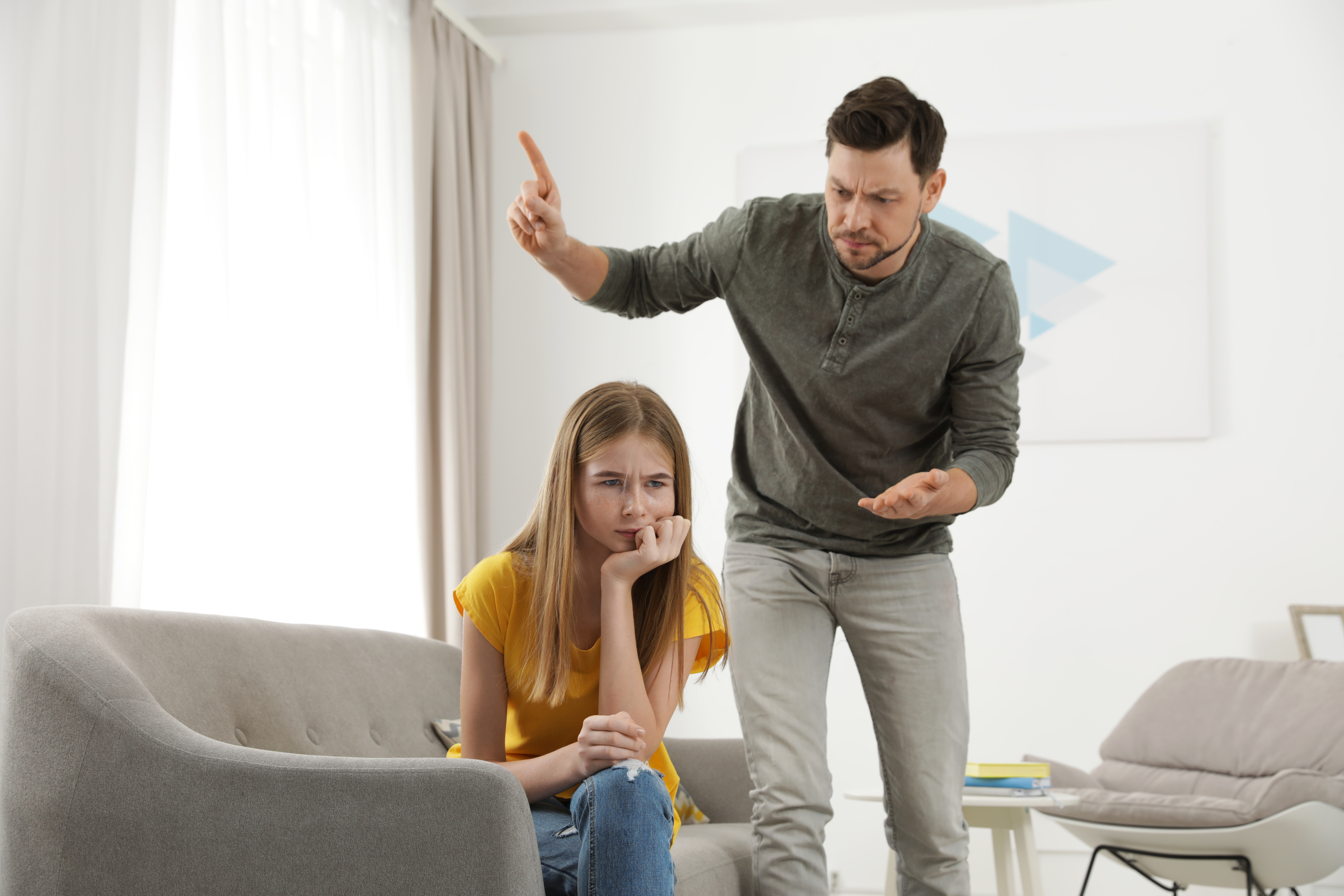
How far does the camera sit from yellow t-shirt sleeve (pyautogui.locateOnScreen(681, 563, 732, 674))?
5.43 ft

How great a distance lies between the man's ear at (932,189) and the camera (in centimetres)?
171

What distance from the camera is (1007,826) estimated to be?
2459 mm

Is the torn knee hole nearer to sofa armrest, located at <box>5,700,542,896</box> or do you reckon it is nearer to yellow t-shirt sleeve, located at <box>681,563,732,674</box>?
sofa armrest, located at <box>5,700,542,896</box>

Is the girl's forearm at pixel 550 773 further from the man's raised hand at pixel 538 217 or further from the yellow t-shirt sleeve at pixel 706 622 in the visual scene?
the man's raised hand at pixel 538 217

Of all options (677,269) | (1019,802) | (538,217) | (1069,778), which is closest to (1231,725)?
(1069,778)

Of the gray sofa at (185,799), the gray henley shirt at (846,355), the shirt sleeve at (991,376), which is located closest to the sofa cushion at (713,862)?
the gray sofa at (185,799)

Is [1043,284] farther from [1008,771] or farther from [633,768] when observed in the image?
[633,768]

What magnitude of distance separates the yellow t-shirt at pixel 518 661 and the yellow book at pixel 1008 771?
0.95m

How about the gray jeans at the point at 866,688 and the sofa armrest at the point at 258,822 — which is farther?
the gray jeans at the point at 866,688

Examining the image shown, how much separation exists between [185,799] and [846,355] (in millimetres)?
1071

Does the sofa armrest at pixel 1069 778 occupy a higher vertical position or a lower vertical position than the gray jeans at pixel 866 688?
lower

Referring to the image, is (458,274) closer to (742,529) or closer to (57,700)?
(742,529)

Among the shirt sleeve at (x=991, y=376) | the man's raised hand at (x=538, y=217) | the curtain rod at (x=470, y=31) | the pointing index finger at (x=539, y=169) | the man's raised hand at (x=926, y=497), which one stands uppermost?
the curtain rod at (x=470, y=31)

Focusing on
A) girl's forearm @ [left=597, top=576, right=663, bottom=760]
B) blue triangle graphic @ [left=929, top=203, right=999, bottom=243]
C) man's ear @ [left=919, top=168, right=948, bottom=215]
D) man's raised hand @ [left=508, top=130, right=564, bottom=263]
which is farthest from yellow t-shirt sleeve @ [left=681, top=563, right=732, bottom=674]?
blue triangle graphic @ [left=929, top=203, right=999, bottom=243]
